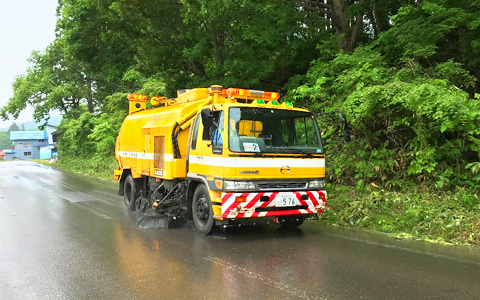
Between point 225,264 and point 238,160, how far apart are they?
178 cm

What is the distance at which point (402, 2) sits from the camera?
44.4 feet

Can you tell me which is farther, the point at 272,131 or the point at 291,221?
the point at 291,221

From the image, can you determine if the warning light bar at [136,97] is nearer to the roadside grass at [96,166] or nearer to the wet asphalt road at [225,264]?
the wet asphalt road at [225,264]

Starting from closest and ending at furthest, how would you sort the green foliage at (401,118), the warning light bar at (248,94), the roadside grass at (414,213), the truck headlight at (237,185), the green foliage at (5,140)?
1. the truck headlight at (237,185)
2. the roadside grass at (414,213)
3. the warning light bar at (248,94)
4. the green foliage at (401,118)
5. the green foliage at (5,140)

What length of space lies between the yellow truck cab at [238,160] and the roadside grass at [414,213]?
4.52 ft

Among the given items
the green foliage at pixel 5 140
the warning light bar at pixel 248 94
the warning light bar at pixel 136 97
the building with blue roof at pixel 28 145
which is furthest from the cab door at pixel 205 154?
the green foliage at pixel 5 140

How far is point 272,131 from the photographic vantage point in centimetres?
721

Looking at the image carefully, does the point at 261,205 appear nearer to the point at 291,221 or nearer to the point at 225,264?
the point at 225,264

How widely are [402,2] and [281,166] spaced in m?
9.97

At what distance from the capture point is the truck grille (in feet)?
22.1

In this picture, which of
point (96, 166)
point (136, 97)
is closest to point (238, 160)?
point (136, 97)

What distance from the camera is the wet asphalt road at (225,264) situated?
A: 4520 millimetres

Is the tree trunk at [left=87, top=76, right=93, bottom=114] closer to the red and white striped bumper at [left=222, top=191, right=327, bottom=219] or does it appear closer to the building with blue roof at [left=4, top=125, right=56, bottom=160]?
the red and white striped bumper at [left=222, top=191, right=327, bottom=219]

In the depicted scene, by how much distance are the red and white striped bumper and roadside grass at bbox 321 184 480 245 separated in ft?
5.61
